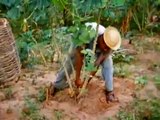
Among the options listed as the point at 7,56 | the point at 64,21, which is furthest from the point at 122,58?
the point at 7,56

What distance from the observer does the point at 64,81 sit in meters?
5.03

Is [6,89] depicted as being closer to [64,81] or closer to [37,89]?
[37,89]

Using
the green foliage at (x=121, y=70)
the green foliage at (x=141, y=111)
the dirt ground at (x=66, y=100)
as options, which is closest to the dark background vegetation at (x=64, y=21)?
the green foliage at (x=141, y=111)

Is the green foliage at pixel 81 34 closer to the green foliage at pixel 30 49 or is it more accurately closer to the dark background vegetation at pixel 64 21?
the dark background vegetation at pixel 64 21

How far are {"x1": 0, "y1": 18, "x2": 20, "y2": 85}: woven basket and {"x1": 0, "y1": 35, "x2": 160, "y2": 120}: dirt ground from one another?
143mm

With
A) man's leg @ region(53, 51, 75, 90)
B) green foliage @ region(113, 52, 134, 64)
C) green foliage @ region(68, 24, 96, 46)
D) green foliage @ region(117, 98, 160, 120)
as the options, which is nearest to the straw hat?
green foliage @ region(68, 24, 96, 46)

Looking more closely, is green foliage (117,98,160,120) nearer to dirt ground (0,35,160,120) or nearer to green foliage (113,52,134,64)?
dirt ground (0,35,160,120)

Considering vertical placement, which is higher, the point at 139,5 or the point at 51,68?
the point at 139,5

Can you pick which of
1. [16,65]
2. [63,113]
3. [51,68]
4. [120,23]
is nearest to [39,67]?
[51,68]

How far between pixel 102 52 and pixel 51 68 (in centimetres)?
155

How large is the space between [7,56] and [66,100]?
3.13 ft

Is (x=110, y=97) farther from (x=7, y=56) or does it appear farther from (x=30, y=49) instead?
(x=30, y=49)

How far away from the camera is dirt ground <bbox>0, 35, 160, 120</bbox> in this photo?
15.5 ft

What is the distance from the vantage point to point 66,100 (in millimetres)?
4969
